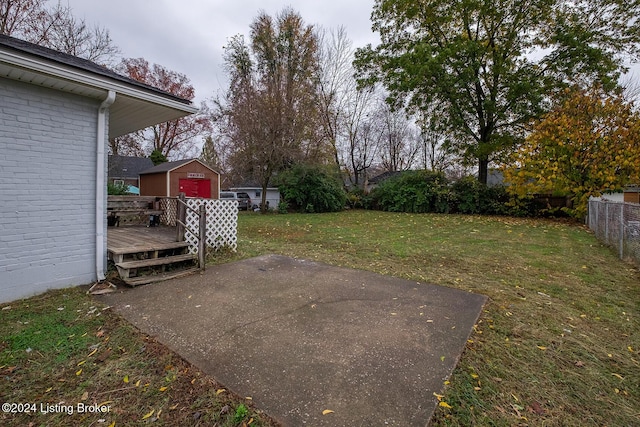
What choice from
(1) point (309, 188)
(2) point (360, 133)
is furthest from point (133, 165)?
(2) point (360, 133)

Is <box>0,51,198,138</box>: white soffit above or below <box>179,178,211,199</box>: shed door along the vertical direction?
above

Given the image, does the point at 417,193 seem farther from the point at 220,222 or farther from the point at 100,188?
the point at 100,188

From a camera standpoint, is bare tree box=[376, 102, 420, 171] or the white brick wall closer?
the white brick wall

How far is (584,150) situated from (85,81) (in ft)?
51.1

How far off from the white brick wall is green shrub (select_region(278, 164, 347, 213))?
1326 cm

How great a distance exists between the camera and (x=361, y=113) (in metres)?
22.3

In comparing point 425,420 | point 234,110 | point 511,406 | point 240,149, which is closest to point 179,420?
point 425,420

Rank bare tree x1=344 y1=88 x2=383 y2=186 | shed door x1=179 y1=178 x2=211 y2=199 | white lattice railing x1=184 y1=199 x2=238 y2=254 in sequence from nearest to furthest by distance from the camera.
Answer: white lattice railing x1=184 y1=199 x2=238 y2=254
shed door x1=179 y1=178 x2=211 y2=199
bare tree x1=344 y1=88 x2=383 y2=186

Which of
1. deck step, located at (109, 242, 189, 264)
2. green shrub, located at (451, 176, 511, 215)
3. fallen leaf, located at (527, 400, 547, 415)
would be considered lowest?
fallen leaf, located at (527, 400, 547, 415)

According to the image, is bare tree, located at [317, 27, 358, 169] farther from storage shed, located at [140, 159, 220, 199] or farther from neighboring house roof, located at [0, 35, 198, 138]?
neighboring house roof, located at [0, 35, 198, 138]

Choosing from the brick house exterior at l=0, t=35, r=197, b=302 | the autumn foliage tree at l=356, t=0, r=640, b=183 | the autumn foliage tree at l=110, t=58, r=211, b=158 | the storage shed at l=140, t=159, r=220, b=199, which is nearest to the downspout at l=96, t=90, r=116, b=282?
the brick house exterior at l=0, t=35, r=197, b=302

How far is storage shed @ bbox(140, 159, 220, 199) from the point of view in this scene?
1548 cm

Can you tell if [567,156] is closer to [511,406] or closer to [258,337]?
[511,406]

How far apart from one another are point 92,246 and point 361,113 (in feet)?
69.5
